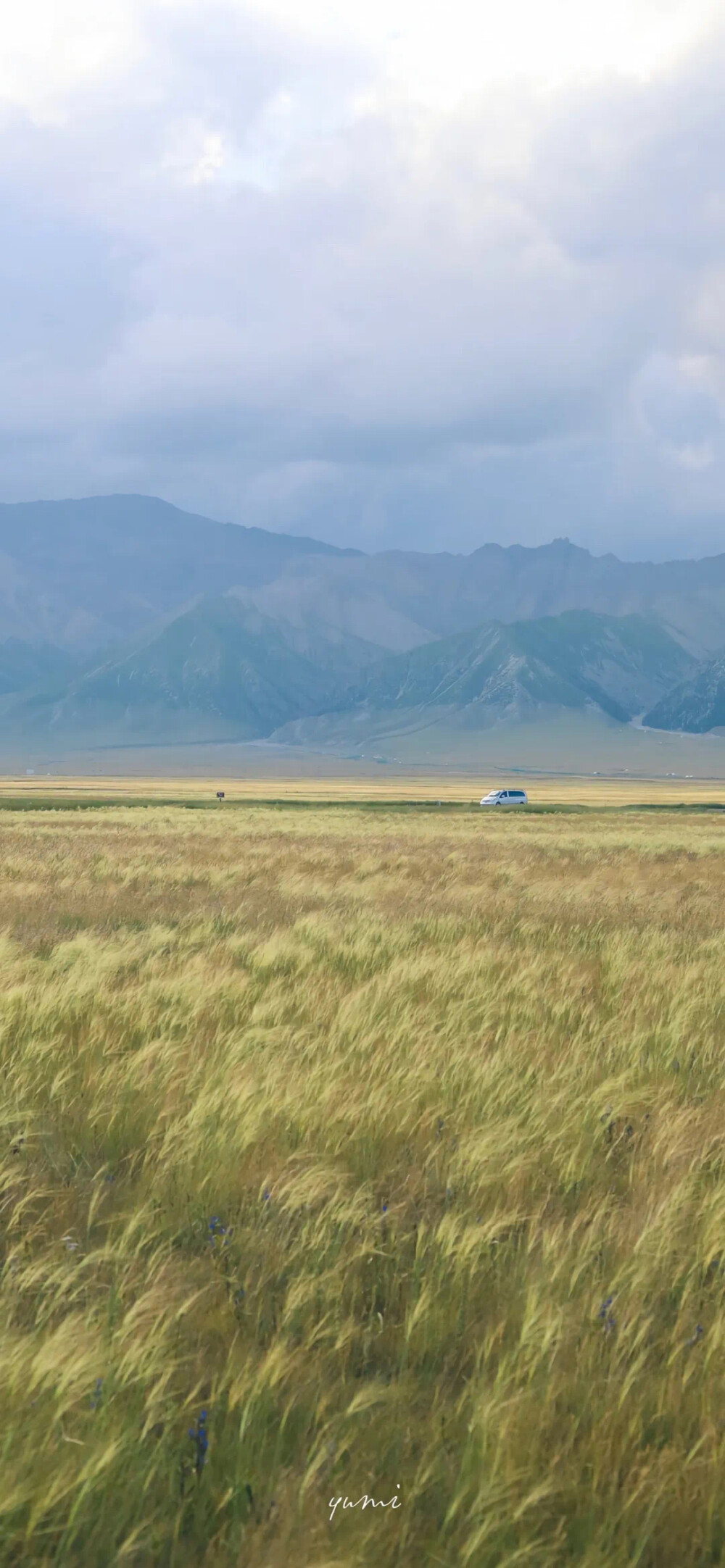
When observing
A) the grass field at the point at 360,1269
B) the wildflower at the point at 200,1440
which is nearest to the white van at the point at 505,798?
the grass field at the point at 360,1269

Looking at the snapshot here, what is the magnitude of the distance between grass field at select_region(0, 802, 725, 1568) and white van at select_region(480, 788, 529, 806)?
279 feet

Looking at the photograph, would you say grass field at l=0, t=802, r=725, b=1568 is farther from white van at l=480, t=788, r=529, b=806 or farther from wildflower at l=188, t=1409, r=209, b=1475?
white van at l=480, t=788, r=529, b=806

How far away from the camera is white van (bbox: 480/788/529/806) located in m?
95.2

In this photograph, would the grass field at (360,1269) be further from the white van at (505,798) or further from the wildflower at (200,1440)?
the white van at (505,798)

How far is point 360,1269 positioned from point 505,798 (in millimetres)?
95611

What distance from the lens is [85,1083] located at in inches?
247

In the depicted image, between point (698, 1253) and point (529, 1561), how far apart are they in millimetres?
1687

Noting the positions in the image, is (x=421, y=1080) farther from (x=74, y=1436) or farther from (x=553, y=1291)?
(x=74, y=1436)

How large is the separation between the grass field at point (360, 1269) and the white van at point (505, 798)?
84.9 metres

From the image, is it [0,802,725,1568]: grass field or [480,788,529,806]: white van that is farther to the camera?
[480,788,529,806]: white van

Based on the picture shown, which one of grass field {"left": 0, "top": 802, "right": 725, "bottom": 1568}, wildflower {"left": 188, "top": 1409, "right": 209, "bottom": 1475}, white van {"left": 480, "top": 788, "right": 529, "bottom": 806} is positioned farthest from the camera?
white van {"left": 480, "top": 788, "right": 529, "bottom": 806}

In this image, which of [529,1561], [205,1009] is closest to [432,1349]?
[529,1561]

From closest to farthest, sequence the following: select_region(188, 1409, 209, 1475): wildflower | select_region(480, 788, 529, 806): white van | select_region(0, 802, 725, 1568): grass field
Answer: select_region(0, 802, 725, 1568): grass field
select_region(188, 1409, 209, 1475): wildflower
select_region(480, 788, 529, 806): white van

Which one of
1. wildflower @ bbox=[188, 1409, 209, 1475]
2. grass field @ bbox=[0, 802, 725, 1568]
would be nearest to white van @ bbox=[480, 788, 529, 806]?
grass field @ bbox=[0, 802, 725, 1568]
